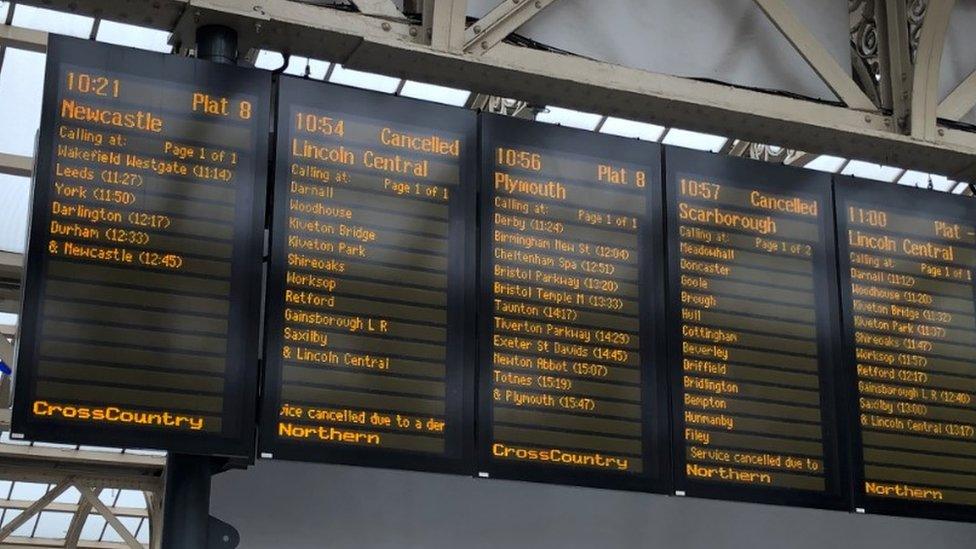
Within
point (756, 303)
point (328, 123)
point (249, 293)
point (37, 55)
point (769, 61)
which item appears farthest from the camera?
point (37, 55)

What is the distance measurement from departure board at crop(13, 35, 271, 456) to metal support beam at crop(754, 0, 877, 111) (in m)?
3.63

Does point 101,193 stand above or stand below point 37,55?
below

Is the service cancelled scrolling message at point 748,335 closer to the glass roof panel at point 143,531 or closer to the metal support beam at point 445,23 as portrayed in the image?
the metal support beam at point 445,23

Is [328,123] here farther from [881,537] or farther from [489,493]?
[881,537]

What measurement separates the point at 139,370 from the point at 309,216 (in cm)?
132

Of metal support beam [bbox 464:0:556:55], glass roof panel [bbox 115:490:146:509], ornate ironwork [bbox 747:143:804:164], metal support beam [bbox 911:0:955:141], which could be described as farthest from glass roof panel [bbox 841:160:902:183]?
glass roof panel [bbox 115:490:146:509]

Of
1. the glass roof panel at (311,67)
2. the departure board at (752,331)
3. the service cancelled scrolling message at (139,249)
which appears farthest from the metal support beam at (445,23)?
the glass roof panel at (311,67)

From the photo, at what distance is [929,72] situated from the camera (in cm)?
1015

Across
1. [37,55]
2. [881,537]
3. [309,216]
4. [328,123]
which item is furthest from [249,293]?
[37,55]

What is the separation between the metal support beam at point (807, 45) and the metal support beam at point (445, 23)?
2.22 m

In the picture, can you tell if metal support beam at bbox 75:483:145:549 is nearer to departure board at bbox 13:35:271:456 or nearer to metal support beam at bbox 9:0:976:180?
metal support beam at bbox 9:0:976:180

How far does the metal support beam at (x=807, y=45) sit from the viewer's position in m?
9.95

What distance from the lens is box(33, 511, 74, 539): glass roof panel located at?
3712 cm

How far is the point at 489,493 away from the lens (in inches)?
364
